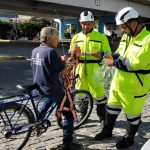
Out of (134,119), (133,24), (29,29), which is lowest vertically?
(134,119)

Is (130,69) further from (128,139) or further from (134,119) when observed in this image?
(128,139)

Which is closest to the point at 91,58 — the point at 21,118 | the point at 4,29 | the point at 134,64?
the point at 134,64

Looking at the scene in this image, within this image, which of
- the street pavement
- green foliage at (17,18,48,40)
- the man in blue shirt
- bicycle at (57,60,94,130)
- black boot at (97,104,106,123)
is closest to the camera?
the man in blue shirt

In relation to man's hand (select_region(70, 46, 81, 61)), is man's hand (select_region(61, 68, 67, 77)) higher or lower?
lower

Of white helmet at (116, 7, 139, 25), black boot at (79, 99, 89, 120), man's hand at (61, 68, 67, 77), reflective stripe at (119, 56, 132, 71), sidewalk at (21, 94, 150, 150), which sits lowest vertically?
sidewalk at (21, 94, 150, 150)

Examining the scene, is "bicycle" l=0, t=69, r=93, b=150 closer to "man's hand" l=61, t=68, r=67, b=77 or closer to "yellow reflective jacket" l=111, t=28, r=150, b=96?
"man's hand" l=61, t=68, r=67, b=77

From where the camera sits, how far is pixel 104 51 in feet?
19.2

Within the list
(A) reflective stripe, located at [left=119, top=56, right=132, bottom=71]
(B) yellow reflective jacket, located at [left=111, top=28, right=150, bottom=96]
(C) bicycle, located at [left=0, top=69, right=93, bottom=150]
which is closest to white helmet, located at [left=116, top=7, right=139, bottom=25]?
(B) yellow reflective jacket, located at [left=111, top=28, right=150, bottom=96]

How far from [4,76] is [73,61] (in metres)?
7.13

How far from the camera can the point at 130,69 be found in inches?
188

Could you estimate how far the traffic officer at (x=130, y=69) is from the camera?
4.66 m

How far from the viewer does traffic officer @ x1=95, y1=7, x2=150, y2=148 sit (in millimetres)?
4664

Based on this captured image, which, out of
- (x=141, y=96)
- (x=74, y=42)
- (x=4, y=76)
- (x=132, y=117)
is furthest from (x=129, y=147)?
(x=4, y=76)

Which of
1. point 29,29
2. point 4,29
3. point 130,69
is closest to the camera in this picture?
point 130,69
